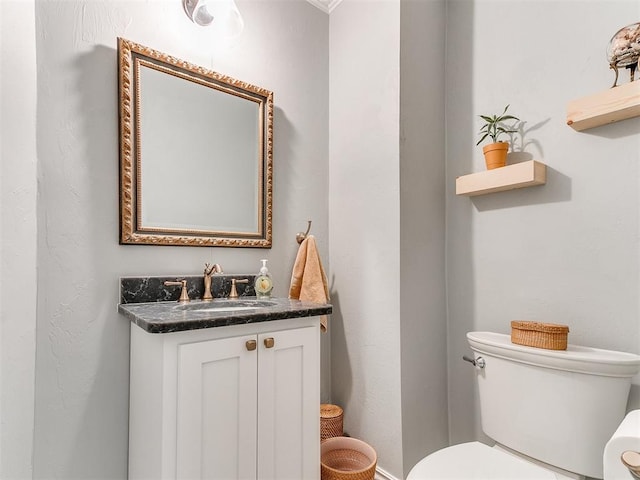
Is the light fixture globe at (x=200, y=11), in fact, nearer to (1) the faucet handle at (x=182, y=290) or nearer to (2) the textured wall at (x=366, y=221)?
(2) the textured wall at (x=366, y=221)

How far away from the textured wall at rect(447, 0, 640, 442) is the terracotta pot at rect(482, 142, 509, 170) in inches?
3.3

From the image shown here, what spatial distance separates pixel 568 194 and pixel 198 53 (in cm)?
154

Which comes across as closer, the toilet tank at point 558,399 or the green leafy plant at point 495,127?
the toilet tank at point 558,399

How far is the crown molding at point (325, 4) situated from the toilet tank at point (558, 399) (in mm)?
1802

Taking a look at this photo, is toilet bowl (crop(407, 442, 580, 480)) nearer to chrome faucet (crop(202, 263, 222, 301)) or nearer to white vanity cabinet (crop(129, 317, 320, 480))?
white vanity cabinet (crop(129, 317, 320, 480))

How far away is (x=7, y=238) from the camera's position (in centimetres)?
105

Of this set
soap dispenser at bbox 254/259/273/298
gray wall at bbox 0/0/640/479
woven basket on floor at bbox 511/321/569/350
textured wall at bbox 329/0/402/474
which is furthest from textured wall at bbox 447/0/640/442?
soap dispenser at bbox 254/259/273/298

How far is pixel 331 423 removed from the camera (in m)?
1.59

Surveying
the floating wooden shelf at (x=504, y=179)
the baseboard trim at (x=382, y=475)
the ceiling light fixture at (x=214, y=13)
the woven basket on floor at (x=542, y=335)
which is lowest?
the baseboard trim at (x=382, y=475)

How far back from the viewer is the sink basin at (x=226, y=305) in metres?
1.27

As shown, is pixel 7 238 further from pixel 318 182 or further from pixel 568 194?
pixel 568 194

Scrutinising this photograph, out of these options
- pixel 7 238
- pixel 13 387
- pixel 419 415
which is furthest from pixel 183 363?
pixel 419 415

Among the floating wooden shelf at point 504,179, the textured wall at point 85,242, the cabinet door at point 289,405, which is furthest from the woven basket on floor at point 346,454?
the floating wooden shelf at point 504,179

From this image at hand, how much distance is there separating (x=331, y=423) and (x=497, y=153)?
4.50 feet
